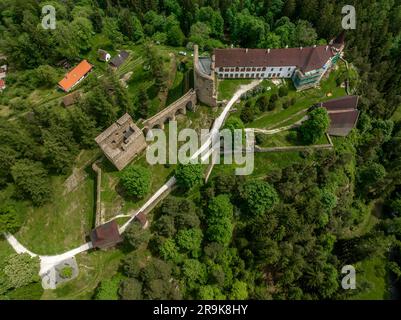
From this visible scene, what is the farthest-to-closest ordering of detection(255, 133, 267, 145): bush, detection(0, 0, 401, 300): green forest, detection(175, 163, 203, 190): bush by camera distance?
detection(255, 133, 267, 145): bush < detection(175, 163, 203, 190): bush < detection(0, 0, 401, 300): green forest

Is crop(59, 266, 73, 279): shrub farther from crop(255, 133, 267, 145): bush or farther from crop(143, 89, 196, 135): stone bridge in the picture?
crop(255, 133, 267, 145): bush

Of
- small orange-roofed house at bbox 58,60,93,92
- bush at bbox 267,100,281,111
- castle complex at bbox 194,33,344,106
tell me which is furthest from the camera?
small orange-roofed house at bbox 58,60,93,92

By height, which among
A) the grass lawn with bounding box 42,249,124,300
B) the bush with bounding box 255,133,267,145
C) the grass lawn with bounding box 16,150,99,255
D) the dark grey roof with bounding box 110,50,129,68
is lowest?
the grass lawn with bounding box 42,249,124,300

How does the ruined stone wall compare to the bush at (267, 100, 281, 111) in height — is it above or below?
above

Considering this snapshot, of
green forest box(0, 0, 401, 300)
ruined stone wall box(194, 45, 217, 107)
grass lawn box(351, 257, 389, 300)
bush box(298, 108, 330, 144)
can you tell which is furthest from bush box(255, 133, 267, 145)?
grass lawn box(351, 257, 389, 300)

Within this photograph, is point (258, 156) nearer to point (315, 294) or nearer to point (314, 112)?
point (314, 112)

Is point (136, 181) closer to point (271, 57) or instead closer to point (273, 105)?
point (273, 105)
